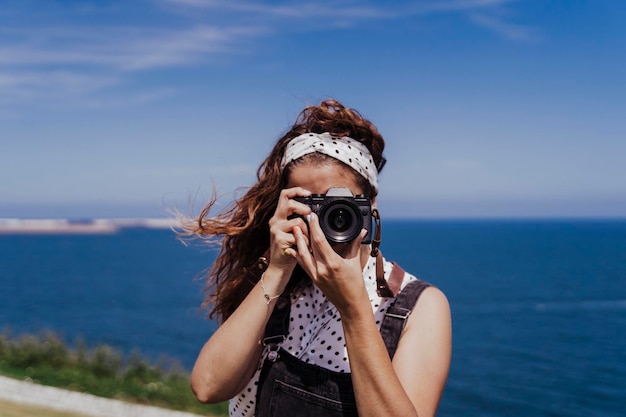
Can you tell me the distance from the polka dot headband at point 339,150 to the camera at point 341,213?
9cm

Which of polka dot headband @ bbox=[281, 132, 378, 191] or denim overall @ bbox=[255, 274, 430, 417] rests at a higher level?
polka dot headband @ bbox=[281, 132, 378, 191]

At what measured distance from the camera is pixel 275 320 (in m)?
2.01

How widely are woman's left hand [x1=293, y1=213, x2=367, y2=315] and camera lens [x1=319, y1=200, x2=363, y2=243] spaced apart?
38 millimetres

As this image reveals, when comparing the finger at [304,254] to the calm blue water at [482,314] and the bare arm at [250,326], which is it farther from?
the calm blue water at [482,314]

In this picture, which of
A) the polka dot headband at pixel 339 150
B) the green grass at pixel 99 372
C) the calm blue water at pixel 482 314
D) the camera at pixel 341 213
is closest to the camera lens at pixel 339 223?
the camera at pixel 341 213

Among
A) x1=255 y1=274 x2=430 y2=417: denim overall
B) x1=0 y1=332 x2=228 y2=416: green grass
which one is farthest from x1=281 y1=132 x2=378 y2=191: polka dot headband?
x1=0 y1=332 x2=228 y2=416: green grass

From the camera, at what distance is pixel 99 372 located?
35.1 ft

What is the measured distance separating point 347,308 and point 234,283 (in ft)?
1.80

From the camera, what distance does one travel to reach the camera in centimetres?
189

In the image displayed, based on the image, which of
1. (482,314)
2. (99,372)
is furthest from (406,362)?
(482,314)

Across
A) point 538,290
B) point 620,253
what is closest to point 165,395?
point 538,290

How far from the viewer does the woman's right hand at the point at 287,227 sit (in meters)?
1.91

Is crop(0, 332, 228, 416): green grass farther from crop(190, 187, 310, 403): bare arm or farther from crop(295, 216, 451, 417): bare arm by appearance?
crop(295, 216, 451, 417): bare arm

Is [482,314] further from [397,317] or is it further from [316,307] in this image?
[397,317]
